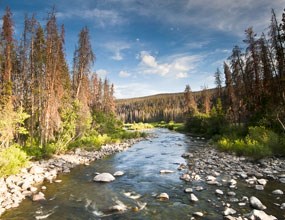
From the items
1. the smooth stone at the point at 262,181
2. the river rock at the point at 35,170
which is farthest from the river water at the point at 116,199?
the smooth stone at the point at 262,181

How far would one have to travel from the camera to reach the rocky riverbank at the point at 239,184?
315 inches

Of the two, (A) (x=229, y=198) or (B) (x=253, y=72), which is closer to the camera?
(A) (x=229, y=198)

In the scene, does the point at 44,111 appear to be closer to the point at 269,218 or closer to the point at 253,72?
the point at 269,218

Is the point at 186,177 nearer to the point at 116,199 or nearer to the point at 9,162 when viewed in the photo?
the point at 116,199

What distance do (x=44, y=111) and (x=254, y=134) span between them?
17861 mm

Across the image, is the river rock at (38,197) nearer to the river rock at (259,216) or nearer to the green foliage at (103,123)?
the river rock at (259,216)

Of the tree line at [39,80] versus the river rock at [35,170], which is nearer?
the river rock at [35,170]

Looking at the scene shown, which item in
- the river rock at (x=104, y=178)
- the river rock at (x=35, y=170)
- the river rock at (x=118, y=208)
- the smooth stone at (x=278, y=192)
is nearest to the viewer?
the river rock at (x=118, y=208)

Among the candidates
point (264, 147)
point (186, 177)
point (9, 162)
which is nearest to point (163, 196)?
point (186, 177)

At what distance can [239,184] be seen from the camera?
1097 cm

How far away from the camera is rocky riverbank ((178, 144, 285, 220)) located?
799cm

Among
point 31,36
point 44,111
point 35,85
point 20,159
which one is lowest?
point 20,159

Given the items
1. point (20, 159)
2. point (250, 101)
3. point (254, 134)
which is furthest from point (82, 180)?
point (250, 101)

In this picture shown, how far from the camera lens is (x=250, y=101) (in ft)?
81.3
